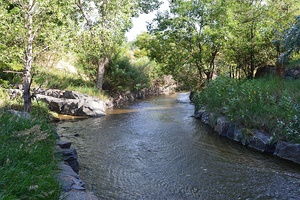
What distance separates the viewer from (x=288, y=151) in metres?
6.55

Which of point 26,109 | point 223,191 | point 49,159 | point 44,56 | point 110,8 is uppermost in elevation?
point 110,8

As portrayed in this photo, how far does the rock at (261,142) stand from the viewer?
7.14 metres

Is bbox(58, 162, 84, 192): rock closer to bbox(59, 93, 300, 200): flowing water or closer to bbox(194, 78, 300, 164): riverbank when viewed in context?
bbox(59, 93, 300, 200): flowing water

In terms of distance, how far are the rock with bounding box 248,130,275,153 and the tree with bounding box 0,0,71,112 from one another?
6782 mm

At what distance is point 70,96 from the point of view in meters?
13.9

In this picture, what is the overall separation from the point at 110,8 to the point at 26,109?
963 cm

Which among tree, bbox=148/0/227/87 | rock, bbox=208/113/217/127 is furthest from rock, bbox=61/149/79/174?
tree, bbox=148/0/227/87

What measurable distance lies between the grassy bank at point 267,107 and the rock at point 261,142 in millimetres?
193

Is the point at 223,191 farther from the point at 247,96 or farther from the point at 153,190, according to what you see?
the point at 247,96

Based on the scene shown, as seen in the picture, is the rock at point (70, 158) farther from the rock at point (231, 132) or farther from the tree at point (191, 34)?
the tree at point (191, 34)

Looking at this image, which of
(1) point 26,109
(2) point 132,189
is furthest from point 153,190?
(1) point 26,109

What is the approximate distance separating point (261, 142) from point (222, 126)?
2.02m

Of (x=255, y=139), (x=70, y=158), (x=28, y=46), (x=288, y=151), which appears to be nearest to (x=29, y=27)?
(x=28, y=46)

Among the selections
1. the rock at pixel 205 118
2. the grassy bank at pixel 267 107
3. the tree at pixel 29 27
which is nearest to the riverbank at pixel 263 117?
the grassy bank at pixel 267 107
